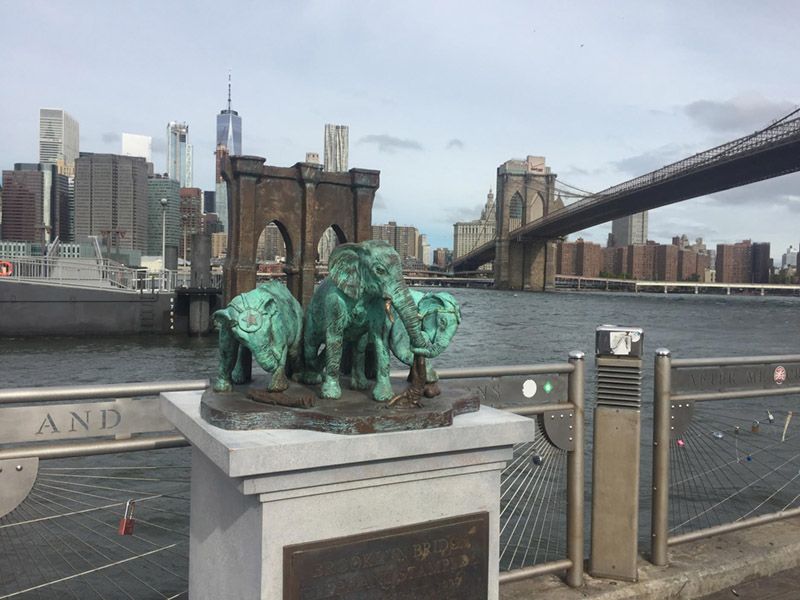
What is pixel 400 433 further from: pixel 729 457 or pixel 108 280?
pixel 108 280

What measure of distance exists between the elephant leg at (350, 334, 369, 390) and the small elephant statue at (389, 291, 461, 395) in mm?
133

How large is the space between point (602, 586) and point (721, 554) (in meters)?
0.87

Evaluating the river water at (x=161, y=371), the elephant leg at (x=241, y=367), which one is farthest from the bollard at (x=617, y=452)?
the river water at (x=161, y=371)

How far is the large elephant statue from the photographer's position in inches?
99.9

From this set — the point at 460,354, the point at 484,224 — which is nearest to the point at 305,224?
the point at 460,354

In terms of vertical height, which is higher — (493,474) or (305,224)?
(305,224)

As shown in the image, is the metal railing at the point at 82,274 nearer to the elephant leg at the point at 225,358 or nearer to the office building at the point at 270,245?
the elephant leg at the point at 225,358

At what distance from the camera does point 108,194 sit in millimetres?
113438

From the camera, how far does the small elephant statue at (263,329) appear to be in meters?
2.50

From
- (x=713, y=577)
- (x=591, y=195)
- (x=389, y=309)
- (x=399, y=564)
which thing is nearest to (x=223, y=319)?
(x=389, y=309)

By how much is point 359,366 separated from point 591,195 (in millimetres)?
73229

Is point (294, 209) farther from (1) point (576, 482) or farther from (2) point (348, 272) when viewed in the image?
(2) point (348, 272)

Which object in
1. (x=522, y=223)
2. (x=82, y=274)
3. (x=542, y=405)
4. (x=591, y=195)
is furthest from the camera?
(x=522, y=223)

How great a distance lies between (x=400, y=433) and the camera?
2256mm
